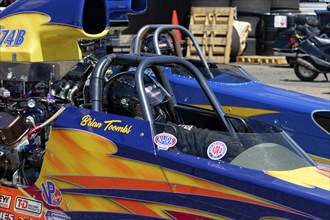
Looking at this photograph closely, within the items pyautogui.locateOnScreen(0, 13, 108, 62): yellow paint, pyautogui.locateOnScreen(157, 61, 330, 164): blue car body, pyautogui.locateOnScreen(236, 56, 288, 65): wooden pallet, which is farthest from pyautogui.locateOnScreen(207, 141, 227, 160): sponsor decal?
pyautogui.locateOnScreen(236, 56, 288, 65): wooden pallet

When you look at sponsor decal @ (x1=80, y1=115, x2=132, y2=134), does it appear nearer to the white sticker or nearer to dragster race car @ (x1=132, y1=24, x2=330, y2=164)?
dragster race car @ (x1=132, y1=24, x2=330, y2=164)

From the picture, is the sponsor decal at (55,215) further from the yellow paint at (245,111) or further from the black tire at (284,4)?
the black tire at (284,4)

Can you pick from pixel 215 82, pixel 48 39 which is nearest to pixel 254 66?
pixel 215 82

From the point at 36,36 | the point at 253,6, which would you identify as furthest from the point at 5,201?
the point at 253,6

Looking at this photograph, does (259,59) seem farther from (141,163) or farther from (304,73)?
(141,163)

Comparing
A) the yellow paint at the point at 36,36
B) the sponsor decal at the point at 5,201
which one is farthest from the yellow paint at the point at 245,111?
the sponsor decal at the point at 5,201

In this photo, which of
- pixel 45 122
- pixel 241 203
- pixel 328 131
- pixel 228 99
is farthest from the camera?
pixel 228 99

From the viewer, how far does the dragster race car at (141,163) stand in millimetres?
2949

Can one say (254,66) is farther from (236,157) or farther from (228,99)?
(236,157)

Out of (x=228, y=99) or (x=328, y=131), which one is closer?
(x=328, y=131)

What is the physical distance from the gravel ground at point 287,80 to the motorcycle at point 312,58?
215 mm

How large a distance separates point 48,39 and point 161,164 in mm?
2170

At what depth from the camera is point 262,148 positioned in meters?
3.25

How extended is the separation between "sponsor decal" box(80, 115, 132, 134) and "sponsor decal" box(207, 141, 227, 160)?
1.54 ft
